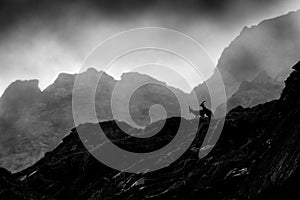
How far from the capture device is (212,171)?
41094 mm

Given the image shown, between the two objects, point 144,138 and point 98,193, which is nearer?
point 98,193

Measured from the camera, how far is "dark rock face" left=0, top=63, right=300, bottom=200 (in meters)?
27.9

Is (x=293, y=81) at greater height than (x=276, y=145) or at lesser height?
greater

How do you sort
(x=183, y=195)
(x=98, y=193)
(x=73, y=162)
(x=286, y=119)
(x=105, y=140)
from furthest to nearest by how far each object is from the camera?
(x=105, y=140), (x=73, y=162), (x=98, y=193), (x=183, y=195), (x=286, y=119)

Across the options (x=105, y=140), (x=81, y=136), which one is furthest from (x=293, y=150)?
(x=81, y=136)

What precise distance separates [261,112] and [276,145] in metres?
22.5

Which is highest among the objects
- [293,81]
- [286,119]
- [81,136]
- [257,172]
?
[81,136]

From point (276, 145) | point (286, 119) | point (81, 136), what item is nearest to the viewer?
point (276, 145)

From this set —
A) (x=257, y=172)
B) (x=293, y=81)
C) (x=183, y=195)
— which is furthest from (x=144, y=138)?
(x=257, y=172)

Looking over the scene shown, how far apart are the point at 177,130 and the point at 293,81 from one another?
29.1m

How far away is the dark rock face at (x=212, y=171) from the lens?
27.9m

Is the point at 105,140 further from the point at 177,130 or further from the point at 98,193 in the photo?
the point at 98,193

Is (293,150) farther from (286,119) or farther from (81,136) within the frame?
(81,136)

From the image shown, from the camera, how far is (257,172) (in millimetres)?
30766
